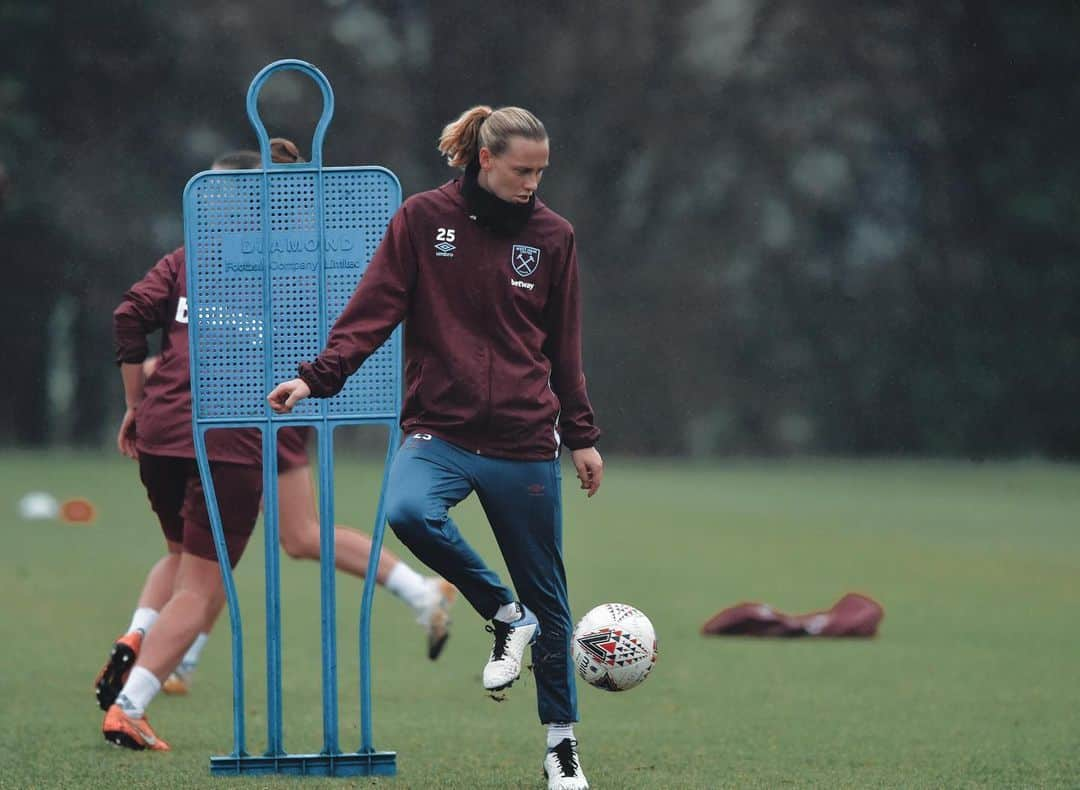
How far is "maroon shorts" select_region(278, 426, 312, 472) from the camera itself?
309 inches

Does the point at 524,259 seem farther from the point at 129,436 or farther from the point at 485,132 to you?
the point at 129,436

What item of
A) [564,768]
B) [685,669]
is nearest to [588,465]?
[564,768]

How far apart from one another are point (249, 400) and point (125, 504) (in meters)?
14.0

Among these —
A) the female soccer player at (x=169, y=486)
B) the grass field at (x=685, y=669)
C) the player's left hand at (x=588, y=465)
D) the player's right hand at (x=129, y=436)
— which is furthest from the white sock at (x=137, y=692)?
the player's left hand at (x=588, y=465)

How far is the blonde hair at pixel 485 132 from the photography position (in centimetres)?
543

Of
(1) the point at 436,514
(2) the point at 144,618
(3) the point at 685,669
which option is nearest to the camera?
(1) the point at 436,514

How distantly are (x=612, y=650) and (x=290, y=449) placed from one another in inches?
103

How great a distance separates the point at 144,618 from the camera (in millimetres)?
7441

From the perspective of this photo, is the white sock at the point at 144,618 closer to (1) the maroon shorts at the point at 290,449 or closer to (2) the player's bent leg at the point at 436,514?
(1) the maroon shorts at the point at 290,449

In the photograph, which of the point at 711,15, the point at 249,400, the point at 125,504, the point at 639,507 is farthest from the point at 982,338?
the point at 249,400

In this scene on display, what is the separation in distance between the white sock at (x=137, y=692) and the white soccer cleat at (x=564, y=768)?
156cm

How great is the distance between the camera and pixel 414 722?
7.43 meters

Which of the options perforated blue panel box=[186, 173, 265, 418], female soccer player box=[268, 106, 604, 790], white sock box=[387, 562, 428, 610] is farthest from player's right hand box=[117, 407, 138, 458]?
female soccer player box=[268, 106, 604, 790]

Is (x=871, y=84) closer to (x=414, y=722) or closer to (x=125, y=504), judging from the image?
(x=125, y=504)
